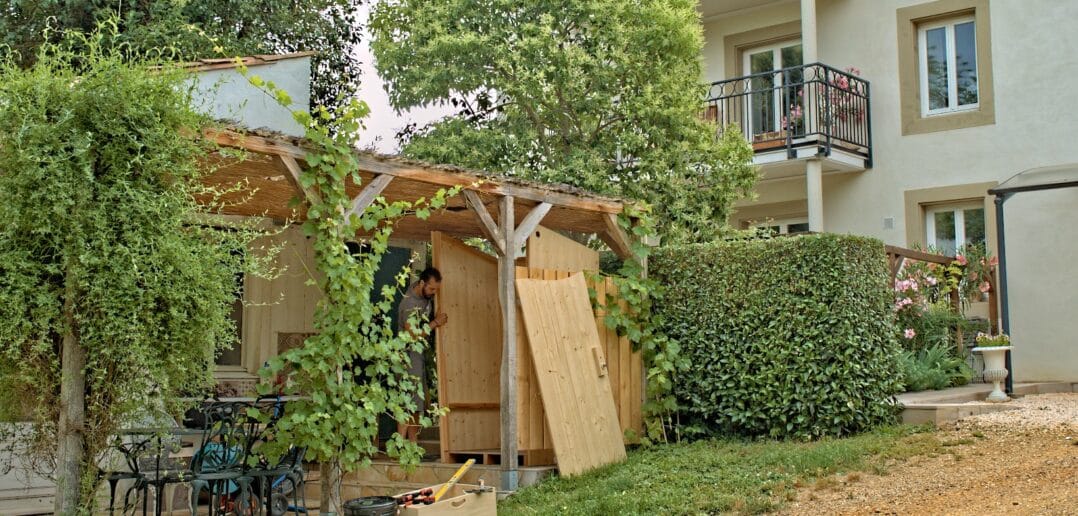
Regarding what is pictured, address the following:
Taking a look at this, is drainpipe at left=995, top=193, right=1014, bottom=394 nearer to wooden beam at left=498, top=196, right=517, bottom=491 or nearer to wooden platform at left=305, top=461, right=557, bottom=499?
wooden platform at left=305, top=461, right=557, bottom=499

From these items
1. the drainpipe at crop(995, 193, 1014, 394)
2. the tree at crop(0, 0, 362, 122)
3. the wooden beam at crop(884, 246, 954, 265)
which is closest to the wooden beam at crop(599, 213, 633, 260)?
the wooden beam at crop(884, 246, 954, 265)

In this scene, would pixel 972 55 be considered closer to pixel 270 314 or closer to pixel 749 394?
pixel 749 394

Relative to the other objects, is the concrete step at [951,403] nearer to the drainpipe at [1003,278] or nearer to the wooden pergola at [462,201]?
the drainpipe at [1003,278]

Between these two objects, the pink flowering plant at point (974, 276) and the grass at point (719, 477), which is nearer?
the grass at point (719, 477)

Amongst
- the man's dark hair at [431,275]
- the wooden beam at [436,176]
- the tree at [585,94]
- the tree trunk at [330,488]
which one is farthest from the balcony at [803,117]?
the tree trunk at [330,488]

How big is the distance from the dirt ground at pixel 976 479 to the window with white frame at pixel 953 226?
5.37 metres

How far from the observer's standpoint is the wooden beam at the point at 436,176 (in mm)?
6968

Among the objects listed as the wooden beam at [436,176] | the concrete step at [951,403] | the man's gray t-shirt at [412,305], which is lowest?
the concrete step at [951,403]

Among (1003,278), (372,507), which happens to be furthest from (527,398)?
(1003,278)

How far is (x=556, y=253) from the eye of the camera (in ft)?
33.5

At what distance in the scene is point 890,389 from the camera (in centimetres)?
964

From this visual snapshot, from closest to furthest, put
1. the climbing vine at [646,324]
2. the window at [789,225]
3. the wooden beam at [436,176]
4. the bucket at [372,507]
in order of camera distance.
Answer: the bucket at [372,507] < the wooden beam at [436,176] < the climbing vine at [646,324] < the window at [789,225]

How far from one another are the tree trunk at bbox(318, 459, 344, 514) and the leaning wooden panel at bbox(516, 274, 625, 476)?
85.4 inches

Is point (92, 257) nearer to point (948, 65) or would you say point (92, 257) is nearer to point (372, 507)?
point (372, 507)
